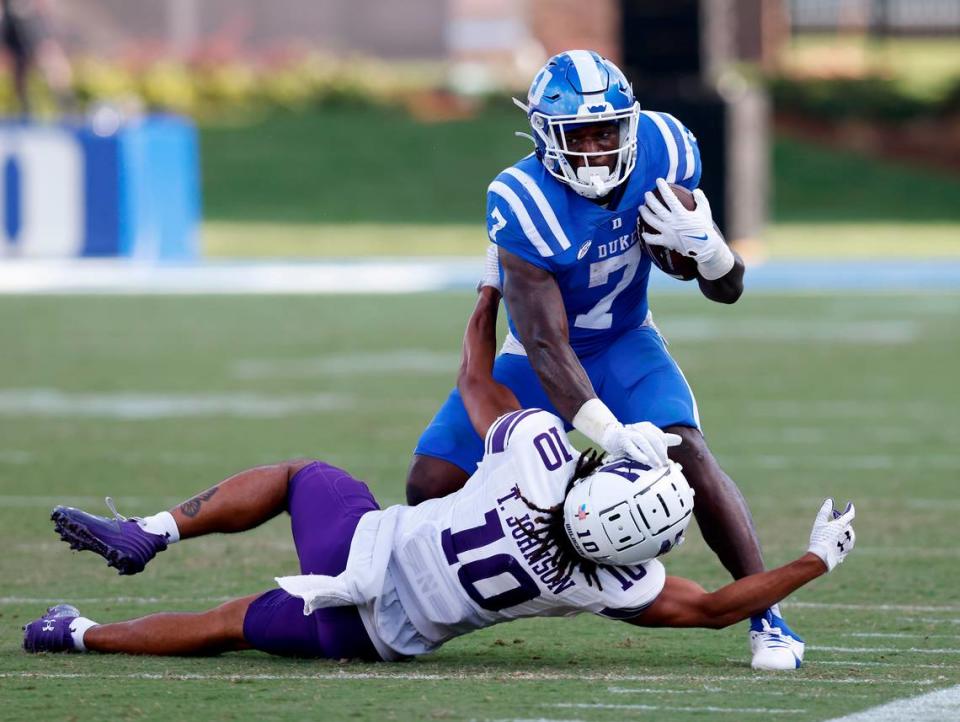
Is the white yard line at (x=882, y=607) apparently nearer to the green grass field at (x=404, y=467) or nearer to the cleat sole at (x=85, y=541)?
the green grass field at (x=404, y=467)

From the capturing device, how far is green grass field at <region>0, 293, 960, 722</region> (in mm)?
5008

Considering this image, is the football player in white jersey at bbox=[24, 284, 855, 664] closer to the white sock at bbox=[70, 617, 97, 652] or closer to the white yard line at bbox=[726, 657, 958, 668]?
the white sock at bbox=[70, 617, 97, 652]

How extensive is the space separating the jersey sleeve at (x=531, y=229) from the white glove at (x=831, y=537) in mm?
1130

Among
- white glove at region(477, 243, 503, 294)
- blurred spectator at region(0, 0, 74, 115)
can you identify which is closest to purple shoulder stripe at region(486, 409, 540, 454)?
white glove at region(477, 243, 503, 294)

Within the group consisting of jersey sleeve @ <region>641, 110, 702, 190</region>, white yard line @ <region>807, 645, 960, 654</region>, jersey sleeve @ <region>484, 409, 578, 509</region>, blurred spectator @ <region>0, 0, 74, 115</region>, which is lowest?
white yard line @ <region>807, 645, 960, 654</region>

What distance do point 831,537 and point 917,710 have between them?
0.61 meters

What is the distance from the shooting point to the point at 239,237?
24.5 m

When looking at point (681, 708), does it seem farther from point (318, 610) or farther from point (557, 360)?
point (557, 360)

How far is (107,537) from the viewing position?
5438 millimetres

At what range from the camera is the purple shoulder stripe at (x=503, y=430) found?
521 cm

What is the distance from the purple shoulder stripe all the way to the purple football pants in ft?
1.52

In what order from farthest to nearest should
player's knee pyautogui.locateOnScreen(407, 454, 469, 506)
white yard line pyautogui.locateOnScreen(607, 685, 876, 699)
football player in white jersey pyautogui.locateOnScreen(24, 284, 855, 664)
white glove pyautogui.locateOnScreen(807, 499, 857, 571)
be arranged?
player's knee pyautogui.locateOnScreen(407, 454, 469, 506), white glove pyautogui.locateOnScreen(807, 499, 857, 571), football player in white jersey pyautogui.locateOnScreen(24, 284, 855, 664), white yard line pyautogui.locateOnScreen(607, 685, 876, 699)

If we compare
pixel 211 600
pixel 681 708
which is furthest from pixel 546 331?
pixel 211 600

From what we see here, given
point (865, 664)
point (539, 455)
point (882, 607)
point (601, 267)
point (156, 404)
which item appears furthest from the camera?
point (156, 404)
